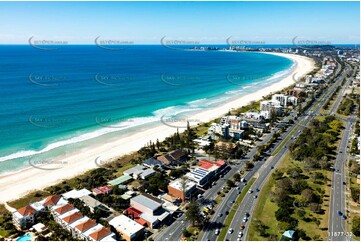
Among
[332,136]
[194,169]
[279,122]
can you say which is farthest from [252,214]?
[279,122]

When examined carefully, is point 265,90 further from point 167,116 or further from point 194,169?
point 194,169

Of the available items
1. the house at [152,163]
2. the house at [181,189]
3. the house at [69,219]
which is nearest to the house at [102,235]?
the house at [69,219]

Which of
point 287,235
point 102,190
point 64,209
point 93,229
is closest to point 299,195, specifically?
point 287,235

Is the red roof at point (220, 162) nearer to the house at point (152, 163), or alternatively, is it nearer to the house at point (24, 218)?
the house at point (152, 163)

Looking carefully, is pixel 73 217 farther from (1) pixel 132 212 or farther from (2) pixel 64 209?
(1) pixel 132 212

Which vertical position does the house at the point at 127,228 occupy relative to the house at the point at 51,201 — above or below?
below

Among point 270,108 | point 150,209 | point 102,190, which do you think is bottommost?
point 102,190
